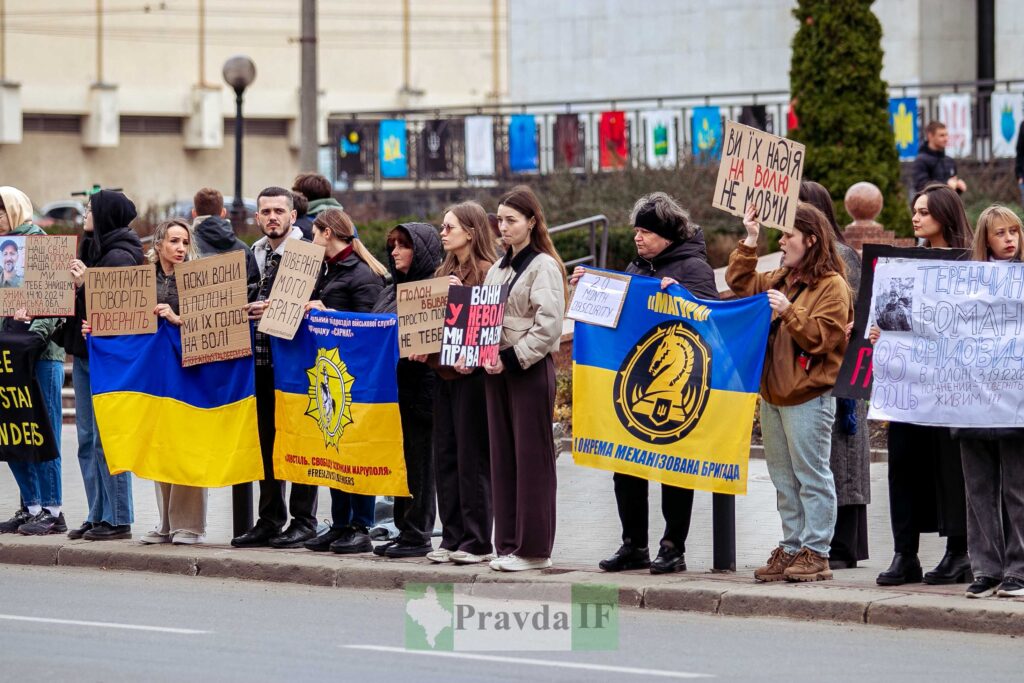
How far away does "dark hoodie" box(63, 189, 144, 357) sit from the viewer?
1192 cm

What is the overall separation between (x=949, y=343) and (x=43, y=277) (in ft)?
19.1

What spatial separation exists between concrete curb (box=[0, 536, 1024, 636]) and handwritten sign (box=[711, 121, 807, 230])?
1934 millimetres

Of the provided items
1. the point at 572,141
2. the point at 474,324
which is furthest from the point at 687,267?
the point at 572,141

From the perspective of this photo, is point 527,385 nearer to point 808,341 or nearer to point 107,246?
point 808,341

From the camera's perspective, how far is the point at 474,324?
10414 millimetres

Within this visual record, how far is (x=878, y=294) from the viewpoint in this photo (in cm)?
963

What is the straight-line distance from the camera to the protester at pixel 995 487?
918cm

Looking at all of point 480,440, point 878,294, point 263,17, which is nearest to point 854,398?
point 878,294

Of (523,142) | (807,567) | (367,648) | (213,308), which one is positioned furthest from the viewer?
(523,142)

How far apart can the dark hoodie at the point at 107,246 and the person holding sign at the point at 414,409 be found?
1.88m

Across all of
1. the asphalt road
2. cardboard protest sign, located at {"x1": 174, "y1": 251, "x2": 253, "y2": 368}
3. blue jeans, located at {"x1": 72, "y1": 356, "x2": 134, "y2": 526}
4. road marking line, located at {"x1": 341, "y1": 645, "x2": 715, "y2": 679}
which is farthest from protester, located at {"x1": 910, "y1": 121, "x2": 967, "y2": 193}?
road marking line, located at {"x1": 341, "y1": 645, "x2": 715, "y2": 679}

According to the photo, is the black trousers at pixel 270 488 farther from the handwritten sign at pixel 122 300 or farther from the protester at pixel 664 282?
the protester at pixel 664 282
